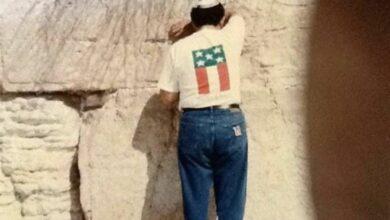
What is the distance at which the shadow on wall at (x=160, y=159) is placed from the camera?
226 cm

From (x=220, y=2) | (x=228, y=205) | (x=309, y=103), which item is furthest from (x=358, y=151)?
(x=220, y=2)

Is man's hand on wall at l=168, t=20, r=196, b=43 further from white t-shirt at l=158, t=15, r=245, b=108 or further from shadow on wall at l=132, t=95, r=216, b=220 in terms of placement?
shadow on wall at l=132, t=95, r=216, b=220

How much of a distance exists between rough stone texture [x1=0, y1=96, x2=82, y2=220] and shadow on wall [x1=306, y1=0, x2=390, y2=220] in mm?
→ 735

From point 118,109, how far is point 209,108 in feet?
A: 1.23

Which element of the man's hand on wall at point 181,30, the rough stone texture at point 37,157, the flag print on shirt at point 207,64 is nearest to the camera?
the flag print on shirt at point 207,64

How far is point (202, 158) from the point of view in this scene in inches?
80.3

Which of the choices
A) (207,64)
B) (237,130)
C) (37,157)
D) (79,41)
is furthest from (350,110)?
(37,157)

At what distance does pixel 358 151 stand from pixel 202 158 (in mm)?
527

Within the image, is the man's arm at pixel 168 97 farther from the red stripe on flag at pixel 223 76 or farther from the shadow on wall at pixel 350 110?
the shadow on wall at pixel 350 110

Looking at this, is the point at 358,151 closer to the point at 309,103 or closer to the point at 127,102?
the point at 309,103

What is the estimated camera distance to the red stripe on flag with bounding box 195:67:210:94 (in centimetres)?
Answer: 200

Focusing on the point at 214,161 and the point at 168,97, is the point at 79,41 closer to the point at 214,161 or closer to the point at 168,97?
the point at 168,97

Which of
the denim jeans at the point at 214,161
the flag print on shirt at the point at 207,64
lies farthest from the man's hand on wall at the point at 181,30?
the denim jeans at the point at 214,161

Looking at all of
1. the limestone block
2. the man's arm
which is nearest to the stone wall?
the limestone block
